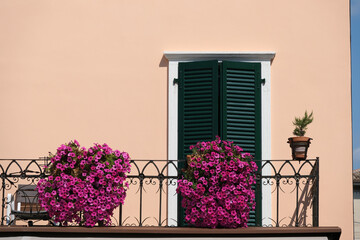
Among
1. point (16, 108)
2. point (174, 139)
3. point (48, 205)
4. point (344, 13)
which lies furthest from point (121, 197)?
point (344, 13)

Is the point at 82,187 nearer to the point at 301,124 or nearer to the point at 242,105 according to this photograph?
the point at 301,124

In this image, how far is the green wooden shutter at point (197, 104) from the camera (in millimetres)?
11000

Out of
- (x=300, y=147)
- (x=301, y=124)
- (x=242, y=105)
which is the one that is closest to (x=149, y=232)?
(x=300, y=147)

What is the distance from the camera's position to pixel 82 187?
8.67m

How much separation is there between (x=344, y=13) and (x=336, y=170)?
2.36 meters

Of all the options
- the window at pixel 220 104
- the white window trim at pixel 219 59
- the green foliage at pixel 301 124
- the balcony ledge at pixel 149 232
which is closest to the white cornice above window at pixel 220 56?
the white window trim at pixel 219 59

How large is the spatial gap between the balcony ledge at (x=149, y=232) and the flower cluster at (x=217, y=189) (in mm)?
121

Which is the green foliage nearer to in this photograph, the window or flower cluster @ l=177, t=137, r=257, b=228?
the window

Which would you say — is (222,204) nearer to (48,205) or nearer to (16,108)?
(48,205)

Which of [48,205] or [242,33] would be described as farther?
[242,33]

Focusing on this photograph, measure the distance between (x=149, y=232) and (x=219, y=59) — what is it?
3.48 m

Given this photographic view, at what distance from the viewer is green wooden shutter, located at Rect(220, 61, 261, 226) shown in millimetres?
11000

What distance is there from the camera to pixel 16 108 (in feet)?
36.8

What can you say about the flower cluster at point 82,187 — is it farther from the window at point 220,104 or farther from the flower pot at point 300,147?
the flower pot at point 300,147
